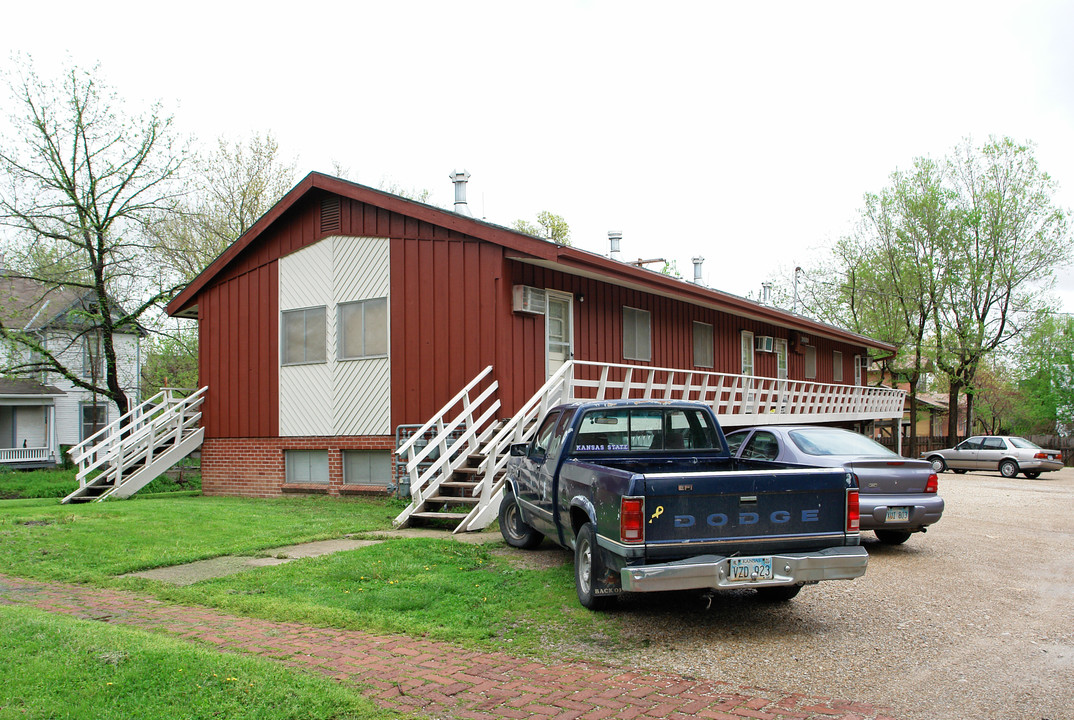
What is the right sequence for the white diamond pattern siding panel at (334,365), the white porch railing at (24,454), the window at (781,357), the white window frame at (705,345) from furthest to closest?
the white porch railing at (24,454)
the window at (781,357)
the white window frame at (705,345)
the white diamond pattern siding panel at (334,365)

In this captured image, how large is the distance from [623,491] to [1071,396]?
55.5m

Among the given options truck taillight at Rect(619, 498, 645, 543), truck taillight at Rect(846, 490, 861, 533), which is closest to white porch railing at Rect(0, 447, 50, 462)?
truck taillight at Rect(619, 498, 645, 543)

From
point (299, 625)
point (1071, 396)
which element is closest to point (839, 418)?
point (299, 625)

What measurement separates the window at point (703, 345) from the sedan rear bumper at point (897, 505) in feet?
38.5

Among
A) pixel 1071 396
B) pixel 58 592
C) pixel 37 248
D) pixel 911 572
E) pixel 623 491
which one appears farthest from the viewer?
pixel 1071 396

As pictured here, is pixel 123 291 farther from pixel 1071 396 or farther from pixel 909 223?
pixel 1071 396

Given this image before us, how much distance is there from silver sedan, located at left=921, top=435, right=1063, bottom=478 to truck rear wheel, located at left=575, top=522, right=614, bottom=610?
23.6m

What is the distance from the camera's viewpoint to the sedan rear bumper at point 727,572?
5699 mm

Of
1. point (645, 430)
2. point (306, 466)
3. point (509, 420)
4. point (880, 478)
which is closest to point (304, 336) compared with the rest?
point (306, 466)

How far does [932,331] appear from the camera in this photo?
40781 mm

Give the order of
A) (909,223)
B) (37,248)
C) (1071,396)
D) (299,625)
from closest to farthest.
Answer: (299,625) < (37,248) < (909,223) < (1071,396)

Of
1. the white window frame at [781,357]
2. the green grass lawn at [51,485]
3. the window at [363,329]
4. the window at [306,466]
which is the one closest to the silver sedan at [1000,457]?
the white window frame at [781,357]

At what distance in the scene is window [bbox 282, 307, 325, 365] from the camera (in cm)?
1659

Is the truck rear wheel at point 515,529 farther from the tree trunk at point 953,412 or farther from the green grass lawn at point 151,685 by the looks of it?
the tree trunk at point 953,412
